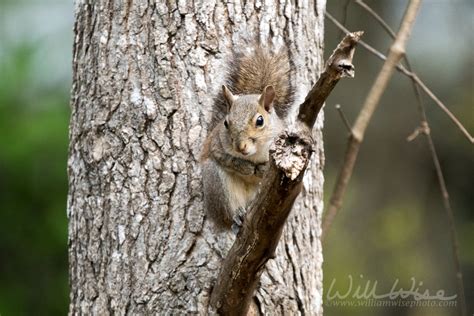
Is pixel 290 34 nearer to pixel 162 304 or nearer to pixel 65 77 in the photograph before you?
pixel 162 304

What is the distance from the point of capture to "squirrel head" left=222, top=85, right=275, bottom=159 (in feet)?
8.23

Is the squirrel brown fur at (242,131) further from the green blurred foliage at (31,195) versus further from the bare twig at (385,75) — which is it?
the green blurred foliage at (31,195)

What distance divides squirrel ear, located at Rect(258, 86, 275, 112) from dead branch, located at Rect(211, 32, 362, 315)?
55 cm

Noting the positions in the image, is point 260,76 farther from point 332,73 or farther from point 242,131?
point 332,73

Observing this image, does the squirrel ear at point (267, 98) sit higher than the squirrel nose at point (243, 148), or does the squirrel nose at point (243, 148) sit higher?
the squirrel ear at point (267, 98)

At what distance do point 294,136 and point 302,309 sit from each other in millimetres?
860

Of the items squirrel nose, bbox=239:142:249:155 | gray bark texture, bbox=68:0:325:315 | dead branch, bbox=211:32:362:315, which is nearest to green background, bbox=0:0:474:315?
gray bark texture, bbox=68:0:325:315

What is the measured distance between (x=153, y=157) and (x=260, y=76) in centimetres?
43

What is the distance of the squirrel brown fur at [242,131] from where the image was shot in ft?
8.27

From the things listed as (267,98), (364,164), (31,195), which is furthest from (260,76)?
(364,164)

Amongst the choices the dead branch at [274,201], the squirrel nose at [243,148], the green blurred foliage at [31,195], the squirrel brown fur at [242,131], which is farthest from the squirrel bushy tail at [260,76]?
the green blurred foliage at [31,195]

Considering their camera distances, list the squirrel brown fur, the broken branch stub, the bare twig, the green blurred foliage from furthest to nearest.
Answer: the green blurred foliage → the squirrel brown fur → the bare twig → the broken branch stub

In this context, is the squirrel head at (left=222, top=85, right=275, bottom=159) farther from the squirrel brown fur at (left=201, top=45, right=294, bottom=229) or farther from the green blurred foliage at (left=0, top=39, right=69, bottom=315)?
the green blurred foliage at (left=0, top=39, right=69, bottom=315)

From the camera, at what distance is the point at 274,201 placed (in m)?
1.98
